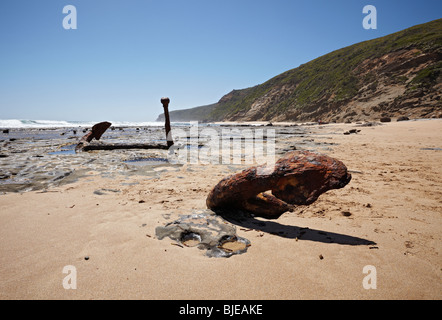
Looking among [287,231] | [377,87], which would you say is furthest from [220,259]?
[377,87]

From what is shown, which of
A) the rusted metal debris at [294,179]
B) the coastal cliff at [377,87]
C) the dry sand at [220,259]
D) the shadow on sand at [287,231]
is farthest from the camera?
the coastal cliff at [377,87]

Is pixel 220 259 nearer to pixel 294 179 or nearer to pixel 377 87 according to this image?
pixel 294 179

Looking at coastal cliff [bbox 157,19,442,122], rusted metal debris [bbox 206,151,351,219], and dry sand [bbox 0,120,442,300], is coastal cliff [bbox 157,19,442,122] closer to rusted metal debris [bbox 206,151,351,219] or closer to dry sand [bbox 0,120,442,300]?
dry sand [bbox 0,120,442,300]

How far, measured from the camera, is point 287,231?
2.51m

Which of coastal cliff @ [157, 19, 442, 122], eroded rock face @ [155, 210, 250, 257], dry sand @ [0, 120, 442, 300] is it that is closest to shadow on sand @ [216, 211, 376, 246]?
dry sand @ [0, 120, 442, 300]

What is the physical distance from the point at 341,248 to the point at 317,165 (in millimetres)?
825

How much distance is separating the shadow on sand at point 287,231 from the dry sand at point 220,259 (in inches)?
0.9

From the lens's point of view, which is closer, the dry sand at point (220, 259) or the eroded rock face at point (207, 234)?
the dry sand at point (220, 259)

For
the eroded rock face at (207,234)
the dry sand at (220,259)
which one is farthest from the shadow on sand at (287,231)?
the eroded rock face at (207,234)

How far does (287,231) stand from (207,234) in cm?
93

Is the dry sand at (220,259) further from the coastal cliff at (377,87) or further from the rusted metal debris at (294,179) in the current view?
the coastal cliff at (377,87)

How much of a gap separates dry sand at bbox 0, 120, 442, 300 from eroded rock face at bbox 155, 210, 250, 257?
10cm

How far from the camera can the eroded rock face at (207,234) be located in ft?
6.99

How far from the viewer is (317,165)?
2104 millimetres
